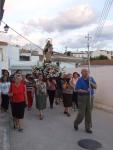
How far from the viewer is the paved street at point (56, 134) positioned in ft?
28.5

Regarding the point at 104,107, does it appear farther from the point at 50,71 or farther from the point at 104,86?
the point at 50,71

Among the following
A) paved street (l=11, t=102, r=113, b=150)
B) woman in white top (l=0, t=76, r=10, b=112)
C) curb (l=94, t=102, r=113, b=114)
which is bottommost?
curb (l=94, t=102, r=113, b=114)

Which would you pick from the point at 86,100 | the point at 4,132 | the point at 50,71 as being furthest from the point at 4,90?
the point at 50,71

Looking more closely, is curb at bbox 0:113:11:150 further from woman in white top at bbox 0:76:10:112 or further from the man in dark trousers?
the man in dark trousers

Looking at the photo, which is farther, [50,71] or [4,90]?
[50,71]

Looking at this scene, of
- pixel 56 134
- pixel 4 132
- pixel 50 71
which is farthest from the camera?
pixel 50 71

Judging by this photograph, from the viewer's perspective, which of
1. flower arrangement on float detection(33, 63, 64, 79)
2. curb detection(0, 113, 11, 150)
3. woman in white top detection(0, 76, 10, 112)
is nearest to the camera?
curb detection(0, 113, 11, 150)

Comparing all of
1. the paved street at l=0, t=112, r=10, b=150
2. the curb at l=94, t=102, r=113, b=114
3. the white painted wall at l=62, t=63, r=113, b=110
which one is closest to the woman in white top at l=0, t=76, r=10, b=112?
the paved street at l=0, t=112, r=10, b=150

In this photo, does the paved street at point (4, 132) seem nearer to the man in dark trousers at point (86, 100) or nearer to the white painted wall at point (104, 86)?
the man in dark trousers at point (86, 100)

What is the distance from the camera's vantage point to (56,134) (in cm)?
996

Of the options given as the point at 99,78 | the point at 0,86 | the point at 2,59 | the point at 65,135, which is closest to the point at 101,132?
the point at 65,135

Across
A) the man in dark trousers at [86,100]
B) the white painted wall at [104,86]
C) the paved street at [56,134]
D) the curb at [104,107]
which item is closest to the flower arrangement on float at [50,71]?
the white painted wall at [104,86]

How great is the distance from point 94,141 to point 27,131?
2180 millimetres

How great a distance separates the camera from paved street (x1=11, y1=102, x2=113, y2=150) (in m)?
8.69
